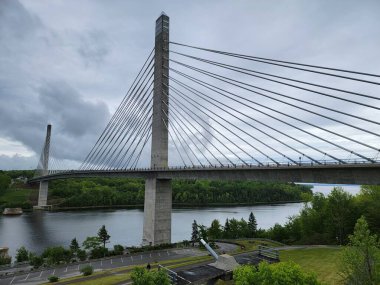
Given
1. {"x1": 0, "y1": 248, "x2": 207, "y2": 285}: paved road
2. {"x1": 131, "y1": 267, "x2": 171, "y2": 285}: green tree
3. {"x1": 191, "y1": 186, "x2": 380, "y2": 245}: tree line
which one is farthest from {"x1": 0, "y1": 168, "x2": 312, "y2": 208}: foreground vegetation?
{"x1": 131, "y1": 267, "x2": 171, "y2": 285}: green tree

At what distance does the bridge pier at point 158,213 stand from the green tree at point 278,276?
30.3 metres

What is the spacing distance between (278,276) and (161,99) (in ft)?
114

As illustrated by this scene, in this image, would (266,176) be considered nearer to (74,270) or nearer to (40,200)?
(74,270)

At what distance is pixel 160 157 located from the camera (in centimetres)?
4650

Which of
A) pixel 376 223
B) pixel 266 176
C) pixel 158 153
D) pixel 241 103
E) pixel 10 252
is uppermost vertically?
pixel 241 103

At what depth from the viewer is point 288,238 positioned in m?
53.3

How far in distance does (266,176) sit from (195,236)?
985 inches

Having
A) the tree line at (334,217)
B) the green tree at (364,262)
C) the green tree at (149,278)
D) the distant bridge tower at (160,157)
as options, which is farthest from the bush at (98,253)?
the green tree at (364,262)

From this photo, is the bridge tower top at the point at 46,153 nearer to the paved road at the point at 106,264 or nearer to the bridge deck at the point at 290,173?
the bridge deck at the point at 290,173

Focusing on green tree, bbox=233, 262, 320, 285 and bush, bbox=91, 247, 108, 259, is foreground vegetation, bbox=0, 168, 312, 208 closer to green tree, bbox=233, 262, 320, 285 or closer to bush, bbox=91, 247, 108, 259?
bush, bbox=91, 247, 108, 259

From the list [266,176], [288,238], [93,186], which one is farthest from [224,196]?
[266,176]

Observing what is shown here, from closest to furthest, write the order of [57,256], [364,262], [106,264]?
[364,262] < [106,264] < [57,256]

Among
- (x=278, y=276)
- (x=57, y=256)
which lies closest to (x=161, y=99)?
(x=57, y=256)

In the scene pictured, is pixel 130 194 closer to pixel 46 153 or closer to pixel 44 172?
pixel 44 172
